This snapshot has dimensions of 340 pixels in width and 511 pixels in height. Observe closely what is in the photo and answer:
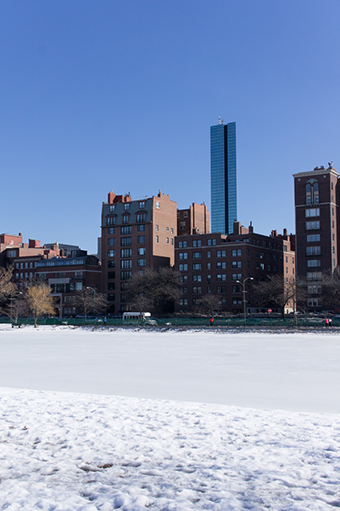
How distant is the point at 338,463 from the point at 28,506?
210 inches

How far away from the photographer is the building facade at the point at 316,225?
339ft

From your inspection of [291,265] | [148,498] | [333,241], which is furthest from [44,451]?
[291,265]

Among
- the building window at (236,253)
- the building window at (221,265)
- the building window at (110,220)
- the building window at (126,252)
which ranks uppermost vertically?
the building window at (110,220)

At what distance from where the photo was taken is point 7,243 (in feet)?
512

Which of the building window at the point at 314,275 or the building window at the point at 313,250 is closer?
the building window at the point at 314,275

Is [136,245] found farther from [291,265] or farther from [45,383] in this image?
[45,383]

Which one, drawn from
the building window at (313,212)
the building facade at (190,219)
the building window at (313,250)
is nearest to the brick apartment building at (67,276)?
the building facade at (190,219)

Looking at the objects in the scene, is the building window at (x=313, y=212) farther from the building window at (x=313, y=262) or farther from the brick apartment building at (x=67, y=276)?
the brick apartment building at (x=67, y=276)

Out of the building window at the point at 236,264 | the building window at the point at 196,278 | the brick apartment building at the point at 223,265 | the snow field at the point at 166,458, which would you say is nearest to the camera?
the snow field at the point at 166,458

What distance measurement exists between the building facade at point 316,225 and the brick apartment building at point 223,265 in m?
11.4

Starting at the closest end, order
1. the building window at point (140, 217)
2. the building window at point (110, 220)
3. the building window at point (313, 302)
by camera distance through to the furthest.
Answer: the building window at point (313, 302) → the building window at point (140, 217) → the building window at point (110, 220)

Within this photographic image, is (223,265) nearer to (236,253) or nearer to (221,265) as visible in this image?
(221,265)

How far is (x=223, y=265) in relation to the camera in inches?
4409

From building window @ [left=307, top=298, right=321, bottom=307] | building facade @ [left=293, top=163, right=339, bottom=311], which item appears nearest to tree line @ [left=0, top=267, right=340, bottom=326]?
building window @ [left=307, top=298, right=321, bottom=307]
